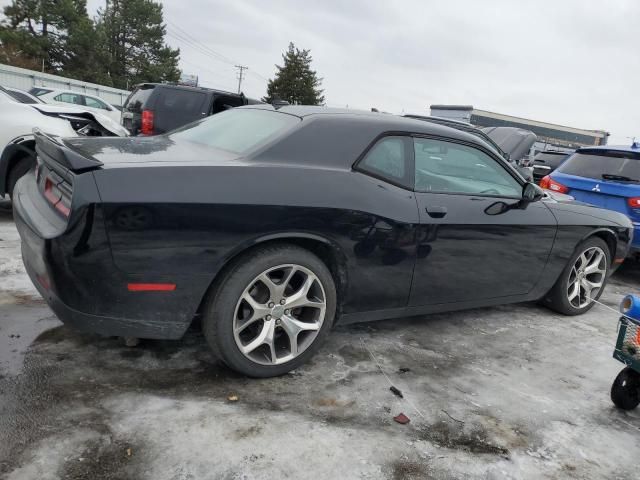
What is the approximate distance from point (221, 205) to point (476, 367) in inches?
77.6

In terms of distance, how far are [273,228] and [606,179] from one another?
4946 mm

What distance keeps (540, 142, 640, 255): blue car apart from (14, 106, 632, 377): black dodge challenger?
96.9 inches

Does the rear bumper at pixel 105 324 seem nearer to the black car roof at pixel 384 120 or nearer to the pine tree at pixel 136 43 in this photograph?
the black car roof at pixel 384 120

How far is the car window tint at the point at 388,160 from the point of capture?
3066 mm

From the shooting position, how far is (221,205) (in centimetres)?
247

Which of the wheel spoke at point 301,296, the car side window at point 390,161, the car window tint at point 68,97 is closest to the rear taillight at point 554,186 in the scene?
the car side window at point 390,161

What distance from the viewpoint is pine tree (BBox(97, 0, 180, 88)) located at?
162 ft

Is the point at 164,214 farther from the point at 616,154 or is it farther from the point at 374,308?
the point at 616,154

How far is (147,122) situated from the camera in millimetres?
8844

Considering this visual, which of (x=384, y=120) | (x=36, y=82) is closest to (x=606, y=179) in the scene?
(x=384, y=120)

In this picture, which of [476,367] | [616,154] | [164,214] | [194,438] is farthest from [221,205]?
[616,154]

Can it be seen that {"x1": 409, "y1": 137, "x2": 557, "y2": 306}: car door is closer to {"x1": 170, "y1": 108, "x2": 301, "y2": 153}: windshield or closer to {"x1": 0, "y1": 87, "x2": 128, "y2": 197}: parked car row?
{"x1": 170, "y1": 108, "x2": 301, "y2": 153}: windshield

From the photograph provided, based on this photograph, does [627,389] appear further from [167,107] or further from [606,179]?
[167,107]

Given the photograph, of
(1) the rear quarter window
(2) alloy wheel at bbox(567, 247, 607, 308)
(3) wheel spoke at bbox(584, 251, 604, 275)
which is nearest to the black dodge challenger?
(2) alloy wheel at bbox(567, 247, 607, 308)
